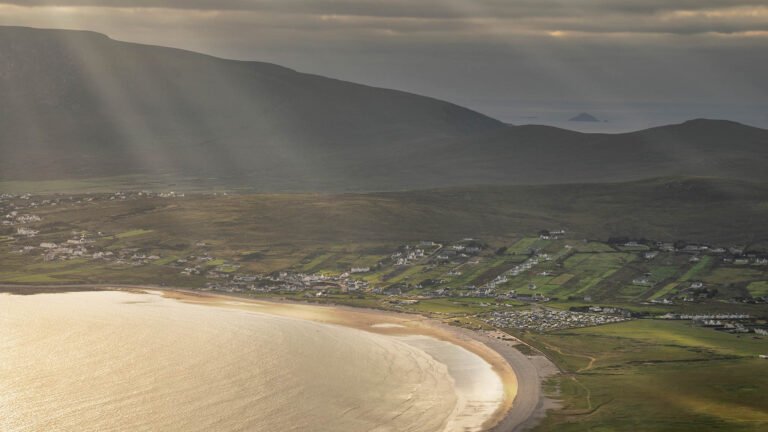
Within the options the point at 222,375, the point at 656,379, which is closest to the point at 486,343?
the point at 656,379

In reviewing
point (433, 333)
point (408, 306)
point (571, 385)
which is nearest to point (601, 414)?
point (571, 385)

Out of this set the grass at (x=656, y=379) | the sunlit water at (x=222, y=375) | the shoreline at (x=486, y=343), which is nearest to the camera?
the grass at (x=656, y=379)

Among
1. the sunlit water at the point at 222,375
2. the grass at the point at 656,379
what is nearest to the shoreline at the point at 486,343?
the sunlit water at the point at 222,375

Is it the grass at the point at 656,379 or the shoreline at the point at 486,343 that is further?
the shoreline at the point at 486,343

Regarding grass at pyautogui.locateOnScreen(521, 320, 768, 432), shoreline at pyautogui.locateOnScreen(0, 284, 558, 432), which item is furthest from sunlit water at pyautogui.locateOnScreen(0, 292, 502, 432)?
grass at pyautogui.locateOnScreen(521, 320, 768, 432)

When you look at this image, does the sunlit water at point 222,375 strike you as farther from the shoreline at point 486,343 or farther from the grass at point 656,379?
the grass at point 656,379

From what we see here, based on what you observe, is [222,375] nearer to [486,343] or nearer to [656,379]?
[486,343]

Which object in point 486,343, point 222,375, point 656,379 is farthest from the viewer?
point 486,343
